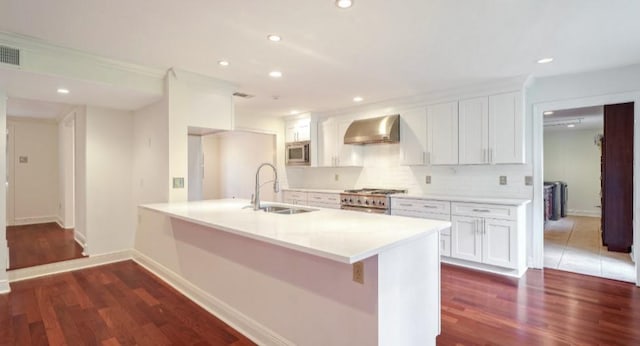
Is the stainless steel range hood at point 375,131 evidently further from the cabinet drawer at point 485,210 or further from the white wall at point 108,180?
the white wall at point 108,180

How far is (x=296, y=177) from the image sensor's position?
21.6ft

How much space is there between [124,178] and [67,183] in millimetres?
2255

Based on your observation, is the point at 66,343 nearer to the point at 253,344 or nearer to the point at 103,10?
the point at 253,344

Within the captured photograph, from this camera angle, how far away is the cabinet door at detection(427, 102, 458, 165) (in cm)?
432

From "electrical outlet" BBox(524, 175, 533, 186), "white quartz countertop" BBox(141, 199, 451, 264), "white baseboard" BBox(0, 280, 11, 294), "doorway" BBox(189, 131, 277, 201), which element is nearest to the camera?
"white quartz countertop" BBox(141, 199, 451, 264)

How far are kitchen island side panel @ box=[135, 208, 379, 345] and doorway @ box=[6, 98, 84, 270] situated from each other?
362 cm

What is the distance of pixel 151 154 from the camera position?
4121mm

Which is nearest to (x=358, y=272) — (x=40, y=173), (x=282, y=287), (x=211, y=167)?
(x=282, y=287)

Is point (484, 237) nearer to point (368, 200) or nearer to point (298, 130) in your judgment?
point (368, 200)

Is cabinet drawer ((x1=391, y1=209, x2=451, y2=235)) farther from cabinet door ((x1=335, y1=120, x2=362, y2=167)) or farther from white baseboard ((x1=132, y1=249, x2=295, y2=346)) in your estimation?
white baseboard ((x1=132, y1=249, x2=295, y2=346))

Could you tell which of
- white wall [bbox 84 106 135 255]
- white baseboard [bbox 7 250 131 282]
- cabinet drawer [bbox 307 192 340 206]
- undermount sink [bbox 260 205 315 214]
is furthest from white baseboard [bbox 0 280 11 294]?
cabinet drawer [bbox 307 192 340 206]

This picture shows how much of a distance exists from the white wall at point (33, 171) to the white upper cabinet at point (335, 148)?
561 centimetres

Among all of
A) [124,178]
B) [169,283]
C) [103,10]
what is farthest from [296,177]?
[103,10]

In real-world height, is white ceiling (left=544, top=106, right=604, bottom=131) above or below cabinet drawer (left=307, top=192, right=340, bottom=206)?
above
